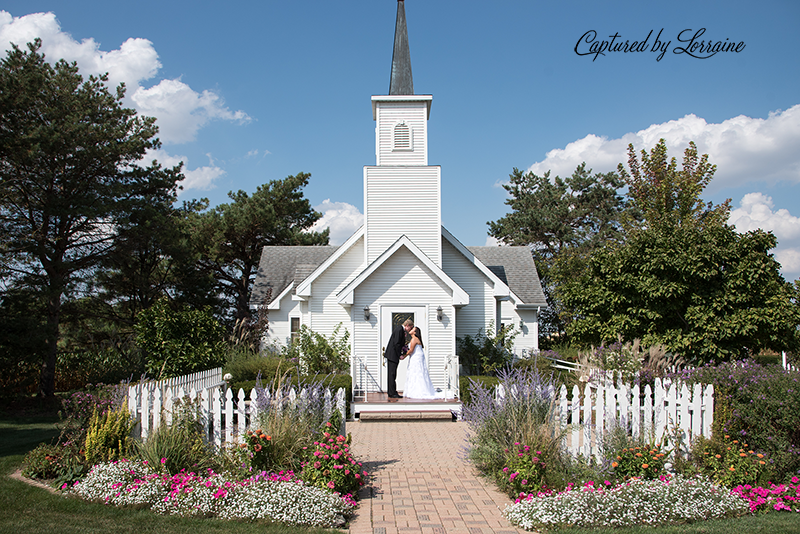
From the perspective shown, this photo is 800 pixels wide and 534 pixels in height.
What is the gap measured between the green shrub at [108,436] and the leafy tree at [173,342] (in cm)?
678

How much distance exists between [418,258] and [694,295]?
7048mm

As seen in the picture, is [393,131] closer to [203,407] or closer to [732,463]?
[203,407]

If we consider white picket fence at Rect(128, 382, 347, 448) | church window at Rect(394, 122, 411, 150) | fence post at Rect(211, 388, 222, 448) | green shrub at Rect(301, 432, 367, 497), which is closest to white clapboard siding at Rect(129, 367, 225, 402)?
white picket fence at Rect(128, 382, 347, 448)

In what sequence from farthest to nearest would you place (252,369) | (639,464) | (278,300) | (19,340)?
(278,300) < (19,340) < (252,369) < (639,464)

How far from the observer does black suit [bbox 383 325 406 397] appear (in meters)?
13.3

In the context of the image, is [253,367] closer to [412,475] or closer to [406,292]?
[406,292]

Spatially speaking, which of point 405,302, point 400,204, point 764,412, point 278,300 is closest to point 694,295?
point 764,412

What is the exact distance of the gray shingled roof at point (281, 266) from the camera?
833 inches

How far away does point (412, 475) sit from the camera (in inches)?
294

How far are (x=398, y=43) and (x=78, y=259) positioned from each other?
13.8m

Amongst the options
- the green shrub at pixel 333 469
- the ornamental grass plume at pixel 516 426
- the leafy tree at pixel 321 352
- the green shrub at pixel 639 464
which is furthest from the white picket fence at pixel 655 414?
the leafy tree at pixel 321 352

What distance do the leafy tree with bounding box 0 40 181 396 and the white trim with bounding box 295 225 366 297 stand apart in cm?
741

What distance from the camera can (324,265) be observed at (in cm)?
1709

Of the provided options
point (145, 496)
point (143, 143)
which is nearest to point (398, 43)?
point (143, 143)
